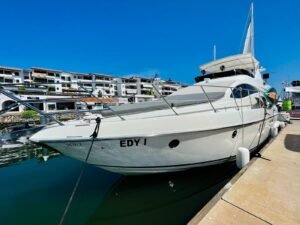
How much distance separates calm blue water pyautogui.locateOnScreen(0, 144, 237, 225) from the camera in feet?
10.6

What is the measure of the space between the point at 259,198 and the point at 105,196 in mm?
2916

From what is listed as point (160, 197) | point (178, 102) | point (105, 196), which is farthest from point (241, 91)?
point (105, 196)

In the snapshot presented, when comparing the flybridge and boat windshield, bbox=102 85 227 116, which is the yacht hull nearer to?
boat windshield, bbox=102 85 227 116

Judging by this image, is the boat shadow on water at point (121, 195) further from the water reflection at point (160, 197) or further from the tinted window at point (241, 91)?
the tinted window at point (241, 91)

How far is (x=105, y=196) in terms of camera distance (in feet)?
13.0

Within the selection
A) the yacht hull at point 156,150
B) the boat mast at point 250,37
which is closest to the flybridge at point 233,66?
the boat mast at point 250,37

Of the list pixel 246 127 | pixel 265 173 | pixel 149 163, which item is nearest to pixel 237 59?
pixel 246 127

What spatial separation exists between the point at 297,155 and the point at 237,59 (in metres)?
3.72

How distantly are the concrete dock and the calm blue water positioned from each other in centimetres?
69

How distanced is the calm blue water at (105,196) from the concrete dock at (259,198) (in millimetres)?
695

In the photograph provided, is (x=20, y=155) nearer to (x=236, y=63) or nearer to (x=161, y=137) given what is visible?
(x=161, y=137)

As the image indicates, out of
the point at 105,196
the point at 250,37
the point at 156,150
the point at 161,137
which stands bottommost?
the point at 105,196

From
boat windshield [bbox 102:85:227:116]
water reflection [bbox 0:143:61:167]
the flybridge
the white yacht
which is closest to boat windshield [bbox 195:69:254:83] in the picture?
the flybridge

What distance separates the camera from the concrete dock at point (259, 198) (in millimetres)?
2393
